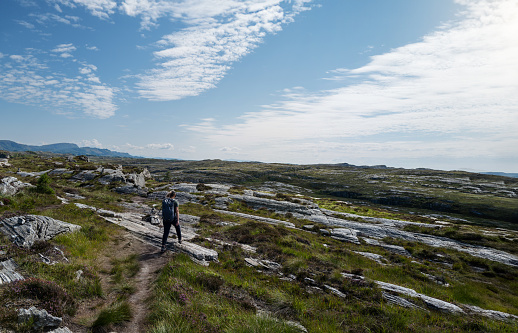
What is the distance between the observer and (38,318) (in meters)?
5.91

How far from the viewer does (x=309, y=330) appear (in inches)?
300

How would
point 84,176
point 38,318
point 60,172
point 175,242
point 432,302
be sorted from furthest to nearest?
point 60,172, point 84,176, point 175,242, point 432,302, point 38,318

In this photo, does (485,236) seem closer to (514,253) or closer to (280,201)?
(514,253)

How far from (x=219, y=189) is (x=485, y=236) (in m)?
53.2

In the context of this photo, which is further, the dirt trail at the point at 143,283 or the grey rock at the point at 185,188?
the grey rock at the point at 185,188

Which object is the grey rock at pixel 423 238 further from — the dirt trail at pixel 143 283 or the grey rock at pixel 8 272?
the grey rock at pixel 8 272

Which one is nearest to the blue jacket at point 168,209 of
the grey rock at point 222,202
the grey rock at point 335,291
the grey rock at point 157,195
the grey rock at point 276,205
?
the grey rock at point 335,291

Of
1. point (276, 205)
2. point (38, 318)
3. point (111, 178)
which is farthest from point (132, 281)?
point (111, 178)

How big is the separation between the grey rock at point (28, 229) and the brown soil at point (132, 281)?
10.9 feet

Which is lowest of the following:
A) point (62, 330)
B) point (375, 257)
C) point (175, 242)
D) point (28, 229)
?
point (375, 257)

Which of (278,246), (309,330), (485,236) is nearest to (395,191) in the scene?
(485,236)

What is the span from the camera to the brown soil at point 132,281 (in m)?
6.95

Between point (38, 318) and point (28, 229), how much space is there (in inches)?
361

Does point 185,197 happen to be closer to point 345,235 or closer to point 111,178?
point 111,178
